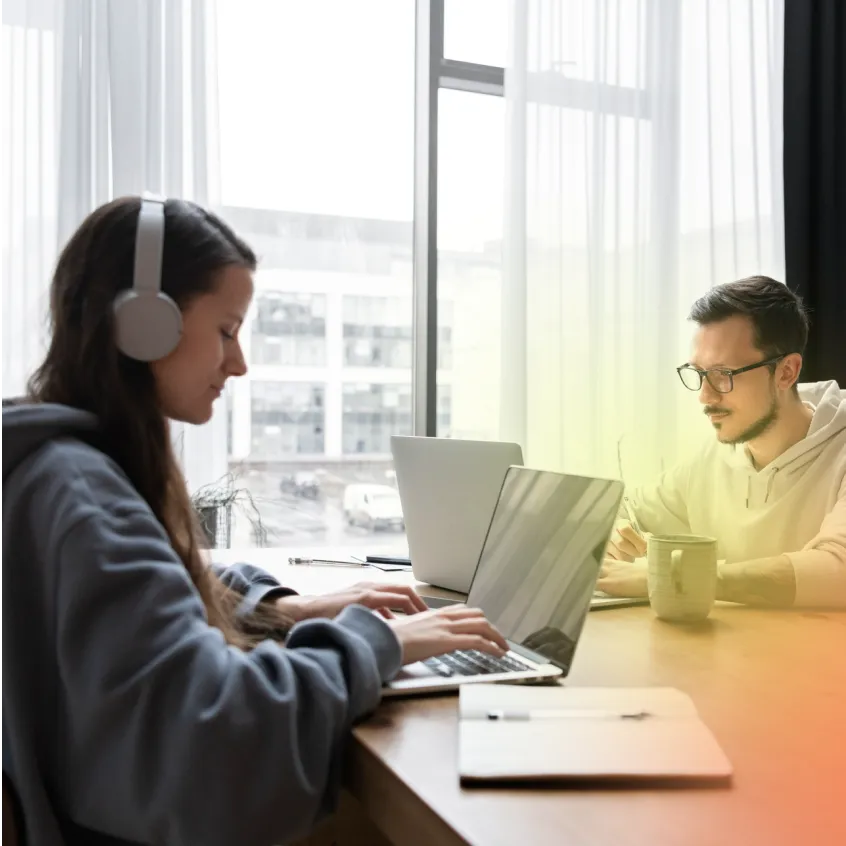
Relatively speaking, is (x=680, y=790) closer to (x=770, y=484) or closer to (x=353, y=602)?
(x=353, y=602)

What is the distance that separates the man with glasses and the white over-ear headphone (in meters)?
0.98

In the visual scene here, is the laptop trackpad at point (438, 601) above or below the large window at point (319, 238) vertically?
below

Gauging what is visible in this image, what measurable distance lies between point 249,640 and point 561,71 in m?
2.19

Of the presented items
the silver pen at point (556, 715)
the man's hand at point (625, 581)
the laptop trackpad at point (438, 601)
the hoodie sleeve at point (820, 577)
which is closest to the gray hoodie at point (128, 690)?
the silver pen at point (556, 715)

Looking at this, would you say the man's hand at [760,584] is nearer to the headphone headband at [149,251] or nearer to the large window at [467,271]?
the headphone headband at [149,251]

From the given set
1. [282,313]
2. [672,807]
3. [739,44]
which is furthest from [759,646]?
[739,44]

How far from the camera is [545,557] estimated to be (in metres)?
1.04

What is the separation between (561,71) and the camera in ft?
8.92

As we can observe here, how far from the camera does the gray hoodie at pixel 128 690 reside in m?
0.70

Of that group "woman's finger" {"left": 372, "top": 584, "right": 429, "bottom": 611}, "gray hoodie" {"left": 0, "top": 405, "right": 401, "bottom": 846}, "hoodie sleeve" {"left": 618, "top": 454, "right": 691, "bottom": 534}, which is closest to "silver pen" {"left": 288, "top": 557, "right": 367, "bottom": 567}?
"woman's finger" {"left": 372, "top": 584, "right": 429, "bottom": 611}

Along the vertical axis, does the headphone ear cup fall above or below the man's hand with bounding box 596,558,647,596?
above

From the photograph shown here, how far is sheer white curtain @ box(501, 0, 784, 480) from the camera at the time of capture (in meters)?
2.69

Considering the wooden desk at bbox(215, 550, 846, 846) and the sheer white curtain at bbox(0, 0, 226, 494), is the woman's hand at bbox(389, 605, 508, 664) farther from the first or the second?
the sheer white curtain at bbox(0, 0, 226, 494)

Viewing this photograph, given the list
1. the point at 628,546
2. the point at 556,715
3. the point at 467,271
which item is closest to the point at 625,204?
the point at 467,271
